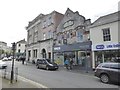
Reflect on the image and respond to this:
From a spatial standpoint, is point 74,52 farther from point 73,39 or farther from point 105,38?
point 105,38

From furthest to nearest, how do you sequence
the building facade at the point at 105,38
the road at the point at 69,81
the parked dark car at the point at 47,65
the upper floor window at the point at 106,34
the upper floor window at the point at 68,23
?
the upper floor window at the point at 68,23, the parked dark car at the point at 47,65, the upper floor window at the point at 106,34, the building facade at the point at 105,38, the road at the point at 69,81

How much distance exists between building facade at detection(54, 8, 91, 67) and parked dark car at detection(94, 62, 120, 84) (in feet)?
34.0

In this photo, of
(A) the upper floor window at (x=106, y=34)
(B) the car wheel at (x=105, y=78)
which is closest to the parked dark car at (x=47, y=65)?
(A) the upper floor window at (x=106, y=34)

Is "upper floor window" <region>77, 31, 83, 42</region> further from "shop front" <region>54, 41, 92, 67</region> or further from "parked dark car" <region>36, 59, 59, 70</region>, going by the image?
"parked dark car" <region>36, 59, 59, 70</region>

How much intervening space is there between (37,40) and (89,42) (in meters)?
20.1

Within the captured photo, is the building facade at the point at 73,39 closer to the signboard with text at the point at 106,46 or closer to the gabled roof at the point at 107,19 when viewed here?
the signboard with text at the point at 106,46

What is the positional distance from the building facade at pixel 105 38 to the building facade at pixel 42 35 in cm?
1245

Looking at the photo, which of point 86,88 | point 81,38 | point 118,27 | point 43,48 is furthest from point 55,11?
point 86,88

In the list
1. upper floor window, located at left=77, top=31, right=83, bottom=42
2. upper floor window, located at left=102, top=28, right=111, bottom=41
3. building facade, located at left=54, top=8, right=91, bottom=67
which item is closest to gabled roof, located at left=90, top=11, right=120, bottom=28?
upper floor window, located at left=102, top=28, right=111, bottom=41

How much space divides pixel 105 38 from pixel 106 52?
69.7 inches

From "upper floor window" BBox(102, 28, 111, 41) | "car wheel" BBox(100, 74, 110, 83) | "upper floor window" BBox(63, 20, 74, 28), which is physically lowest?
"car wheel" BBox(100, 74, 110, 83)

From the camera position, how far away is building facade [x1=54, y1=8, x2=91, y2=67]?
26453 millimetres

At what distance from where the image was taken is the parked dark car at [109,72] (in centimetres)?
1331

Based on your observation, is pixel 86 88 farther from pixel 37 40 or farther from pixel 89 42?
pixel 37 40
